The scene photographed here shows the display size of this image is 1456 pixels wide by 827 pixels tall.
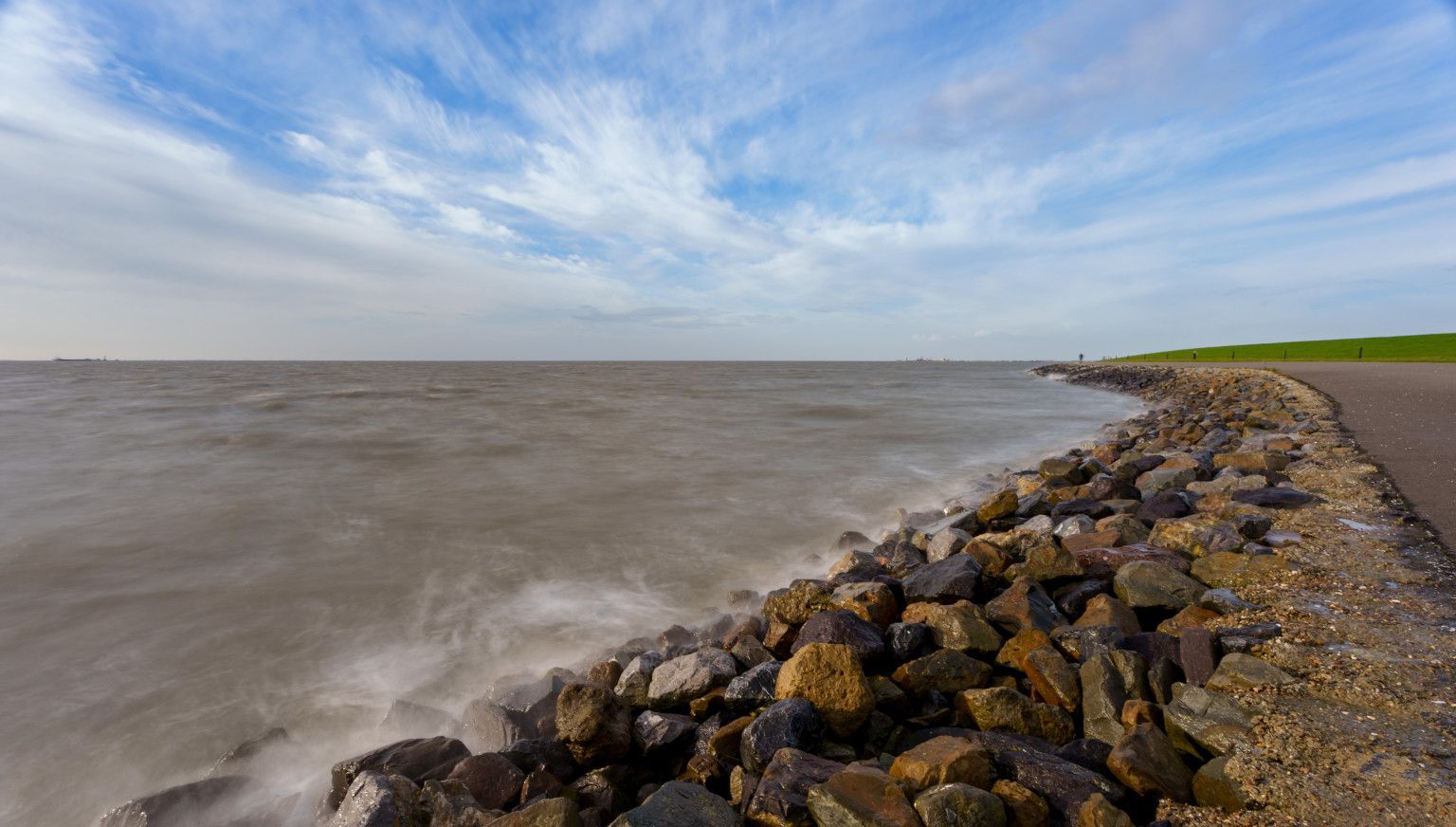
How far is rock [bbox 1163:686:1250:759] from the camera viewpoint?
7.77 feet

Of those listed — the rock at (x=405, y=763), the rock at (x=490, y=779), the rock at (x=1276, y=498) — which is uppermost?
the rock at (x=1276, y=498)

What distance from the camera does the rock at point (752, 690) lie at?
3195 mm

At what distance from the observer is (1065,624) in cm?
361

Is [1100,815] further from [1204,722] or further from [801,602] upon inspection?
[801,602]

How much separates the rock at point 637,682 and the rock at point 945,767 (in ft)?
5.16

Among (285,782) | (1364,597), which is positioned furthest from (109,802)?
(1364,597)

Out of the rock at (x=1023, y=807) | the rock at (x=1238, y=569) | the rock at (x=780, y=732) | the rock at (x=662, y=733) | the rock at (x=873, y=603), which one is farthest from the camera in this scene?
the rock at (x=873, y=603)

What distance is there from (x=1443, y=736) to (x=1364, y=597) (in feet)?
A: 4.46

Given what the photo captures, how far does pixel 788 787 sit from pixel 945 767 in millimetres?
604

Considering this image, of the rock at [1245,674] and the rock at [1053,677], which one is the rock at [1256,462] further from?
the rock at [1053,677]

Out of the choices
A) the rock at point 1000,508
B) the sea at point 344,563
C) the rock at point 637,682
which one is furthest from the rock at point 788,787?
the rock at point 1000,508

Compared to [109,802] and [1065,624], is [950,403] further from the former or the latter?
[109,802]

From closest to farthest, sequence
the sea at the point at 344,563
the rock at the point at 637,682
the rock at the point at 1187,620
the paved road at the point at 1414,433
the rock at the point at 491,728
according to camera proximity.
Result: the rock at the point at 1187,620 → the rock at the point at 491,728 → the rock at the point at 637,682 → the sea at the point at 344,563 → the paved road at the point at 1414,433

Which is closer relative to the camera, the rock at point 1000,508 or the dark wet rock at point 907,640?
the dark wet rock at point 907,640
